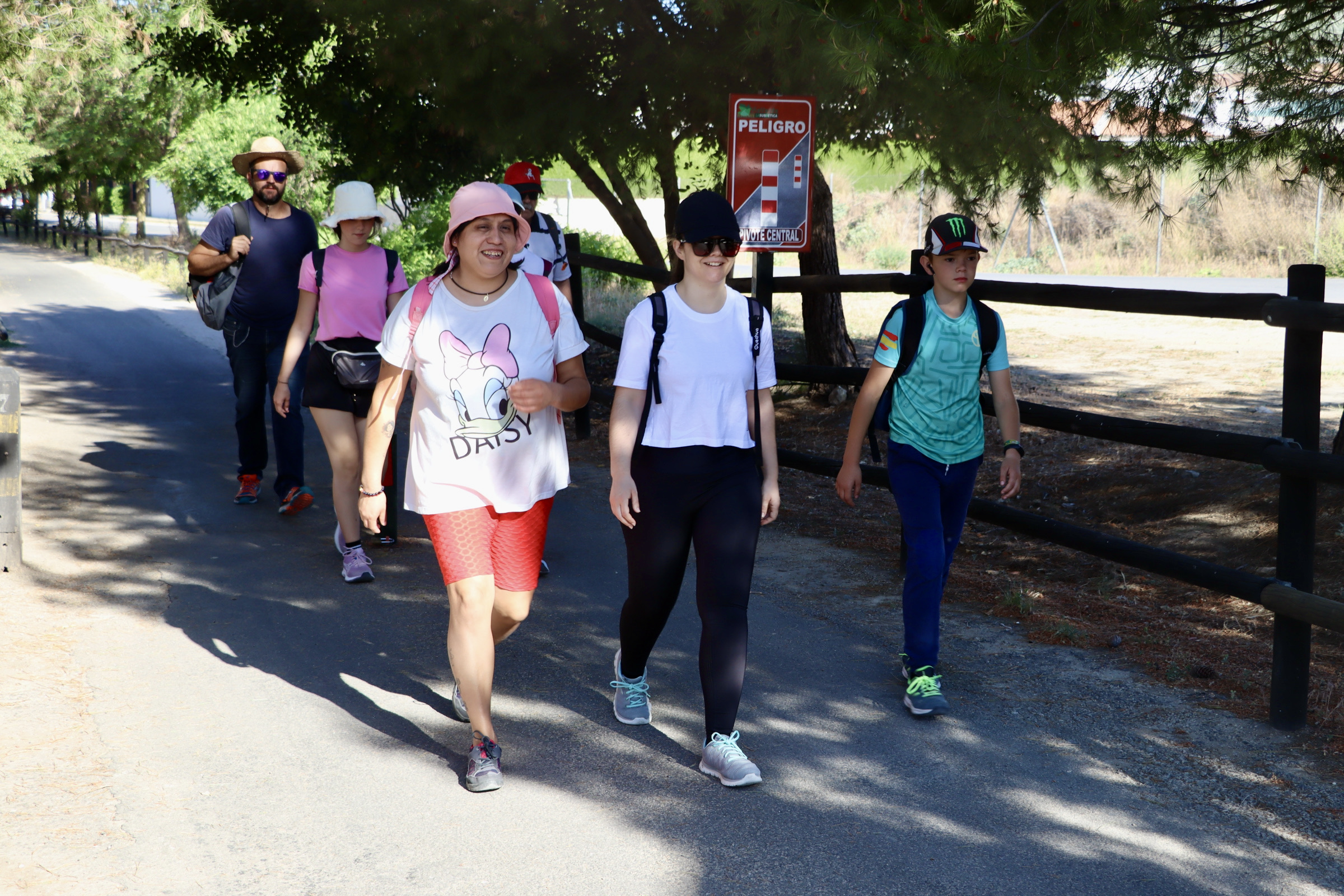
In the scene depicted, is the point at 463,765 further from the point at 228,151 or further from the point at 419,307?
the point at 228,151

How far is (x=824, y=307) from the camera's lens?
11344mm

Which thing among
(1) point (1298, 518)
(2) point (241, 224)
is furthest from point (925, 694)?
(2) point (241, 224)

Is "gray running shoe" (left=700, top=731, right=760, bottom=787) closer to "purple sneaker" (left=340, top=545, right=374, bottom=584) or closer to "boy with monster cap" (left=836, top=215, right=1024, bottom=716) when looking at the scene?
"boy with monster cap" (left=836, top=215, right=1024, bottom=716)

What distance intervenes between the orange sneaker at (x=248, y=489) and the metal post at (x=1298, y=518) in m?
5.90

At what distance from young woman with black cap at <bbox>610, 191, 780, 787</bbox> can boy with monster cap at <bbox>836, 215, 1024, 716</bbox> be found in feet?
2.49

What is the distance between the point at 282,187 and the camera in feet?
23.7

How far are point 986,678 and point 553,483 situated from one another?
1.96m

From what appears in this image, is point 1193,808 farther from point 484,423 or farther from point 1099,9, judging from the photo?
point 1099,9

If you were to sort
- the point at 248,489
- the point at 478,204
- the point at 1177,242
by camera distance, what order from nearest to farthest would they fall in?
the point at 478,204
the point at 248,489
the point at 1177,242

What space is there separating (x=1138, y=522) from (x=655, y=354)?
4626 mm

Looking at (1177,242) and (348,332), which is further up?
(1177,242)

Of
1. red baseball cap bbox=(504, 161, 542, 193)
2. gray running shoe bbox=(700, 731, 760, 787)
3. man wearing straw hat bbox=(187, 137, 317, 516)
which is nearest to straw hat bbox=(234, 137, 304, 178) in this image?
man wearing straw hat bbox=(187, 137, 317, 516)

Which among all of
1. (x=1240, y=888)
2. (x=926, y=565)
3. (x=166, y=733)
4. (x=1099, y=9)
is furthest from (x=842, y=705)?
(x=1099, y=9)

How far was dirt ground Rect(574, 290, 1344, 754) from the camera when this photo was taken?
16.7 feet
